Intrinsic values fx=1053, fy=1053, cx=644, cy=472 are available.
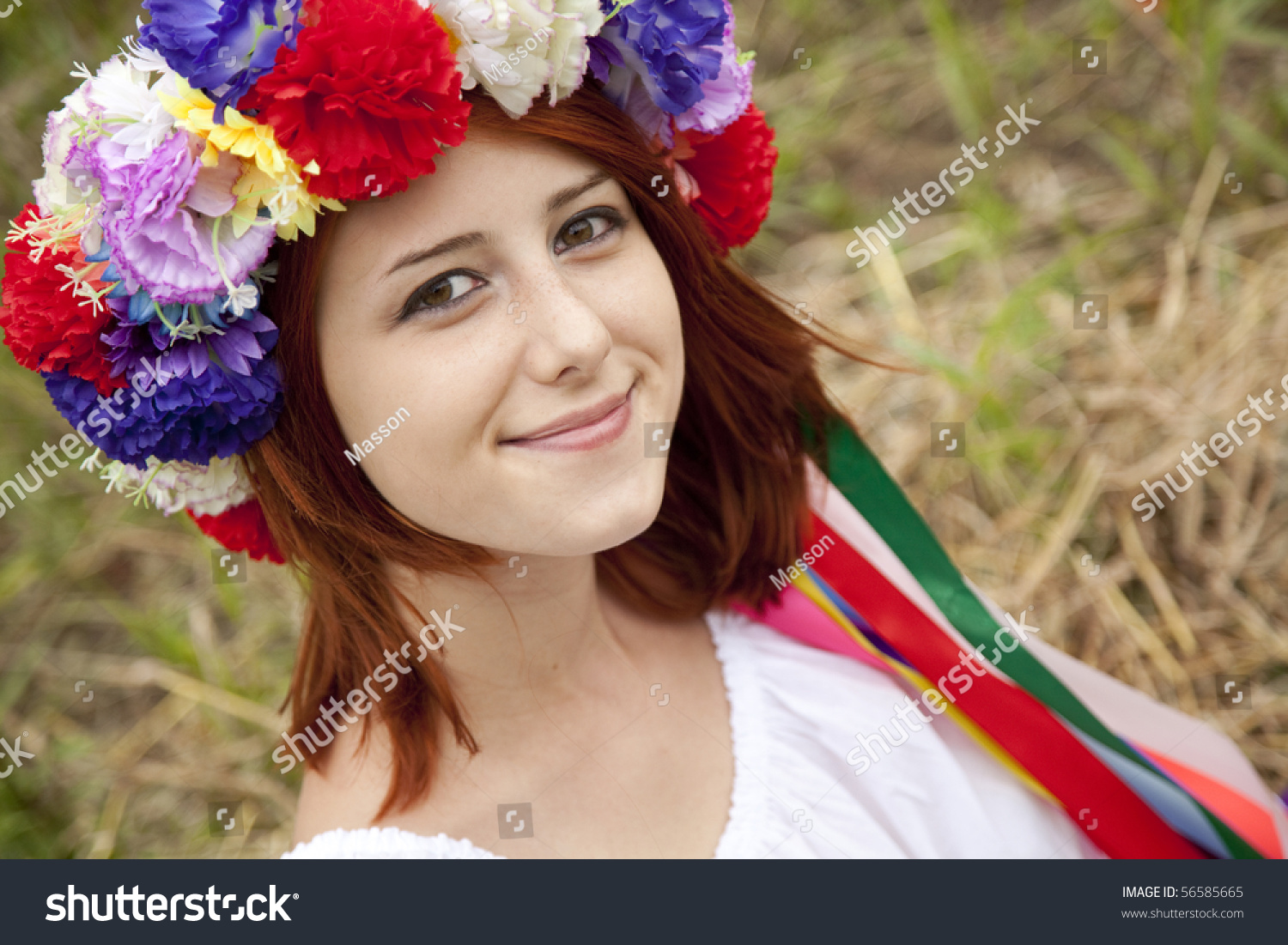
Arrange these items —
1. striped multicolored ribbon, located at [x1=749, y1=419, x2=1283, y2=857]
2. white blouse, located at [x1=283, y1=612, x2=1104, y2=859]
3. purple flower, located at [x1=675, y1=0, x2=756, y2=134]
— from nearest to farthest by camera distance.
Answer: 1. purple flower, located at [x1=675, y1=0, x2=756, y2=134]
2. white blouse, located at [x1=283, y1=612, x2=1104, y2=859]
3. striped multicolored ribbon, located at [x1=749, y1=419, x2=1283, y2=857]

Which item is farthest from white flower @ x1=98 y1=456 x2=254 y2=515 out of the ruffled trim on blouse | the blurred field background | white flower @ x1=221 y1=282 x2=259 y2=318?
the blurred field background

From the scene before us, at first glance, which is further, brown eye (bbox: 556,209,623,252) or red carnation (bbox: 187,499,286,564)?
red carnation (bbox: 187,499,286,564)

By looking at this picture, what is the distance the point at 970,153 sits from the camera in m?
3.50

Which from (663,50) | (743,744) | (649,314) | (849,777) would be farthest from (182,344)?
(849,777)

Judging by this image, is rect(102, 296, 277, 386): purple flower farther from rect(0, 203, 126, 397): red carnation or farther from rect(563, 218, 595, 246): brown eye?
rect(563, 218, 595, 246): brown eye

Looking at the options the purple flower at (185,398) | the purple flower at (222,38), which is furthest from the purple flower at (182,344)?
the purple flower at (222,38)

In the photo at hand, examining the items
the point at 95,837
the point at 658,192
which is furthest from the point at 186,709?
the point at 658,192

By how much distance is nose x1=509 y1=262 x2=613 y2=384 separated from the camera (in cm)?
128

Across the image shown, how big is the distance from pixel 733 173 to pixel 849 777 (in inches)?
40.0

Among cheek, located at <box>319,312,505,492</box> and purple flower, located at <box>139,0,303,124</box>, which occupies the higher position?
purple flower, located at <box>139,0,303,124</box>

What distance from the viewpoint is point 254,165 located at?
49.1 inches

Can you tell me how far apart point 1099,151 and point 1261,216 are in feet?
1.90

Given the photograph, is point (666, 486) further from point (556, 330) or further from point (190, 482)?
point (190, 482)

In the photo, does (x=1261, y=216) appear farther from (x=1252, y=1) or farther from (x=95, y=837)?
(x=95, y=837)
